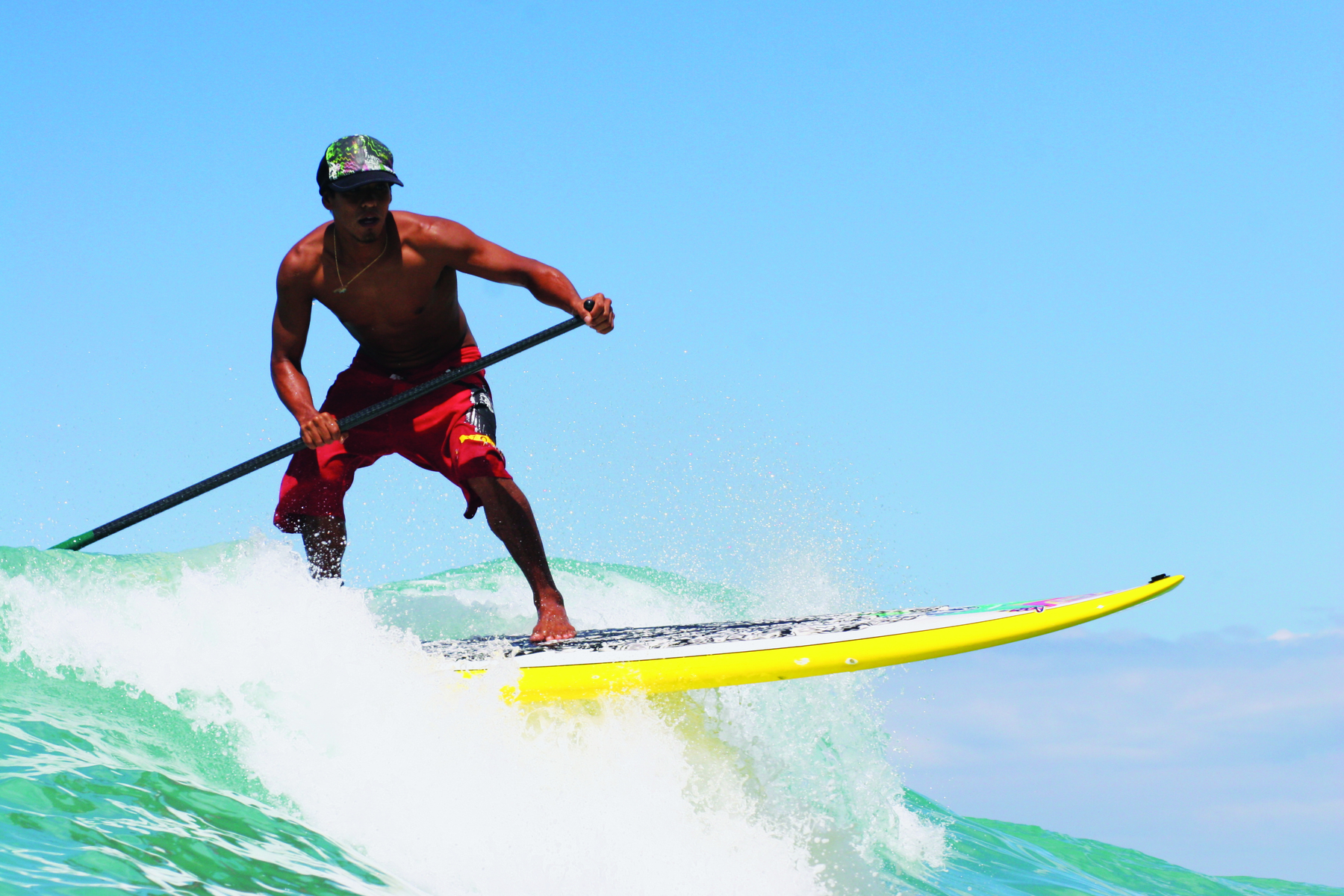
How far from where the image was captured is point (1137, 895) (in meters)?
5.96

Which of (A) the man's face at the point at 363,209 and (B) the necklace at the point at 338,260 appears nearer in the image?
(A) the man's face at the point at 363,209

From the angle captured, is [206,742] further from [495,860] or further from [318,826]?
[495,860]

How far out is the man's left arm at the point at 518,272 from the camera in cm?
399

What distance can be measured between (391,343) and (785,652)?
2.02 meters

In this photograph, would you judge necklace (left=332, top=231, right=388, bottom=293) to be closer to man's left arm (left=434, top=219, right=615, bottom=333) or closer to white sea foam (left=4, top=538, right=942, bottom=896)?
man's left arm (left=434, top=219, right=615, bottom=333)

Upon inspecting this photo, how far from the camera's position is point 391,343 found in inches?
165

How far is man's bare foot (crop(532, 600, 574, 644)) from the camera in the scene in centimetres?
390

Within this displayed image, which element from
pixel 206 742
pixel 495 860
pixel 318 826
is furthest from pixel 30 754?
pixel 495 860

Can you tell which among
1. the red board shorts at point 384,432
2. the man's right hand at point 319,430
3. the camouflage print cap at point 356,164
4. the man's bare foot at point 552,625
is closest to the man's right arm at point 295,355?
the man's right hand at point 319,430

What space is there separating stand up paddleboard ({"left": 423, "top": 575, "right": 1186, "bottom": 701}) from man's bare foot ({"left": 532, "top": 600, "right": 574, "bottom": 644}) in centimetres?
24

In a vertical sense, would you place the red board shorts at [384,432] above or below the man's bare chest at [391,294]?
below

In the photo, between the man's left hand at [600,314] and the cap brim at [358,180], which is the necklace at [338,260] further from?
the man's left hand at [600,314]

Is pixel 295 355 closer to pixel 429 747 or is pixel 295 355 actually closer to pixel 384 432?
pixel 384 432

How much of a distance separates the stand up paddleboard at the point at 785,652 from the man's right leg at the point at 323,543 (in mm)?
1056
